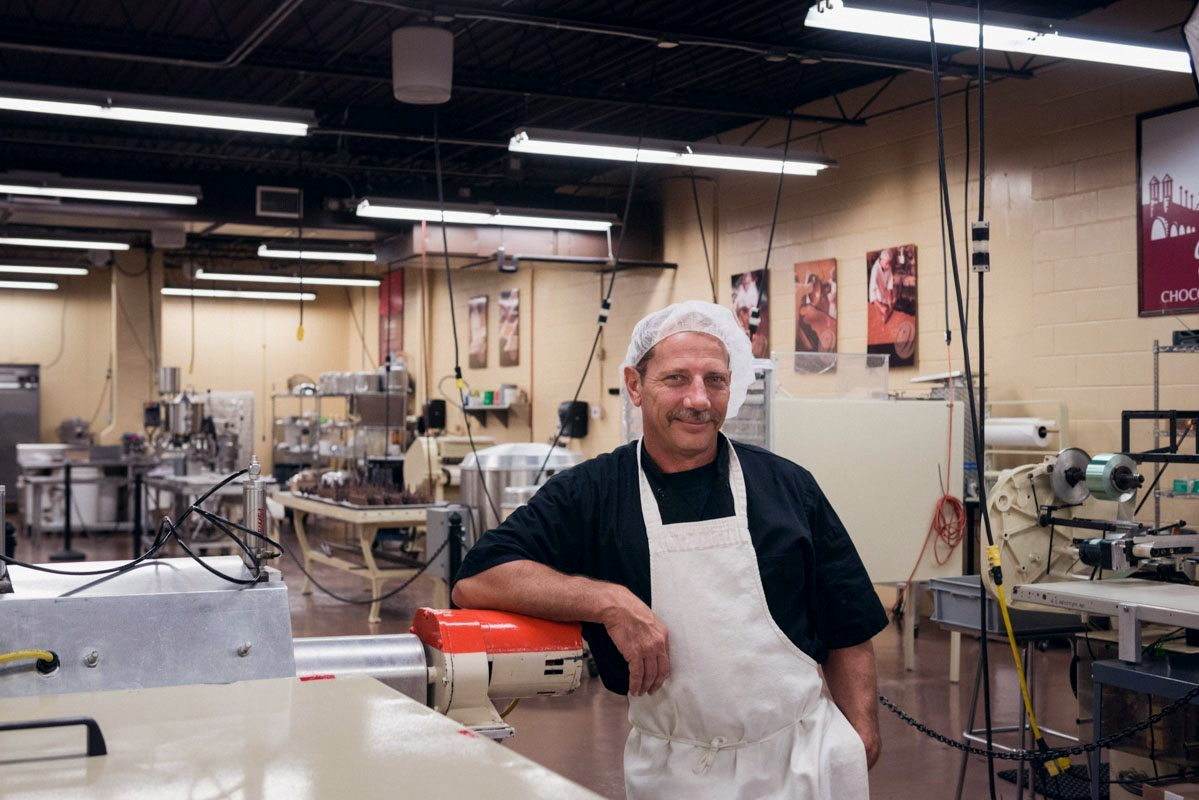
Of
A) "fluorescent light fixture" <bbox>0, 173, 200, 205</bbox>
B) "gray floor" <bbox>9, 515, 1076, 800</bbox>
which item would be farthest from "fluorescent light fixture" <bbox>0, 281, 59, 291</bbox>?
"gray floor" <bbox>9, 515, 1076, 800</bbox>

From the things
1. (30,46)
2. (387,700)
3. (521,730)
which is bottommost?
(521,730)

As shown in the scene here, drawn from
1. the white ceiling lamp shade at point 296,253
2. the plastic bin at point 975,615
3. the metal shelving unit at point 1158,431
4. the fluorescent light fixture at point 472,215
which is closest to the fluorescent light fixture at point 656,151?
the fluorescent light fixture at point 472,215

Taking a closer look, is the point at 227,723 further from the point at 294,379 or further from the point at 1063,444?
the point at 294,379

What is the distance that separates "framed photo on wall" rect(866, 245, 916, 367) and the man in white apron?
6.28 m

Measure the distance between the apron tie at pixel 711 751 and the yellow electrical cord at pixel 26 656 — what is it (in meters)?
0.99

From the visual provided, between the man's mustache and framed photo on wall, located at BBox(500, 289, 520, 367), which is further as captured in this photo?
framed photo on wall, located at BBox(500, 289, 520, 367)

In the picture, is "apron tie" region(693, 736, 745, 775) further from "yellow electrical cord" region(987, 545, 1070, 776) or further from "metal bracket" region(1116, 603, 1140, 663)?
"metal bracket" region(1116, 603, 1140, 663)

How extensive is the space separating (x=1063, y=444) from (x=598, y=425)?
223 inches

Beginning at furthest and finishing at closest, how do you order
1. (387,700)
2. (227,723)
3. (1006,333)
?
(1006,333) → (387,700) → (227,723)

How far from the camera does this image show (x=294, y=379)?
16.7 m

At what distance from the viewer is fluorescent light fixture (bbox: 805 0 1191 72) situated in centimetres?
496

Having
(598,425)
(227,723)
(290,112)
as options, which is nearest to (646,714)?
(227,723)

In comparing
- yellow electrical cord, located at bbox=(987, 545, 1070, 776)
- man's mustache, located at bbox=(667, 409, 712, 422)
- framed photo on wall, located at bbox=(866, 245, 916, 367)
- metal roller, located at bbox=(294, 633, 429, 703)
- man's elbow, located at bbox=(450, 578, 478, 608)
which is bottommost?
yellow electrical cord, located at bbox=(987, 545, 1070, 776)

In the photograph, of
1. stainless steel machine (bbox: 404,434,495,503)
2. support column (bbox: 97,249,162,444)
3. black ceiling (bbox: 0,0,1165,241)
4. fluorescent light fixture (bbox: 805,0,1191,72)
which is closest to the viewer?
fluorescent light fixture (bbox: 805,0,1191,72)
